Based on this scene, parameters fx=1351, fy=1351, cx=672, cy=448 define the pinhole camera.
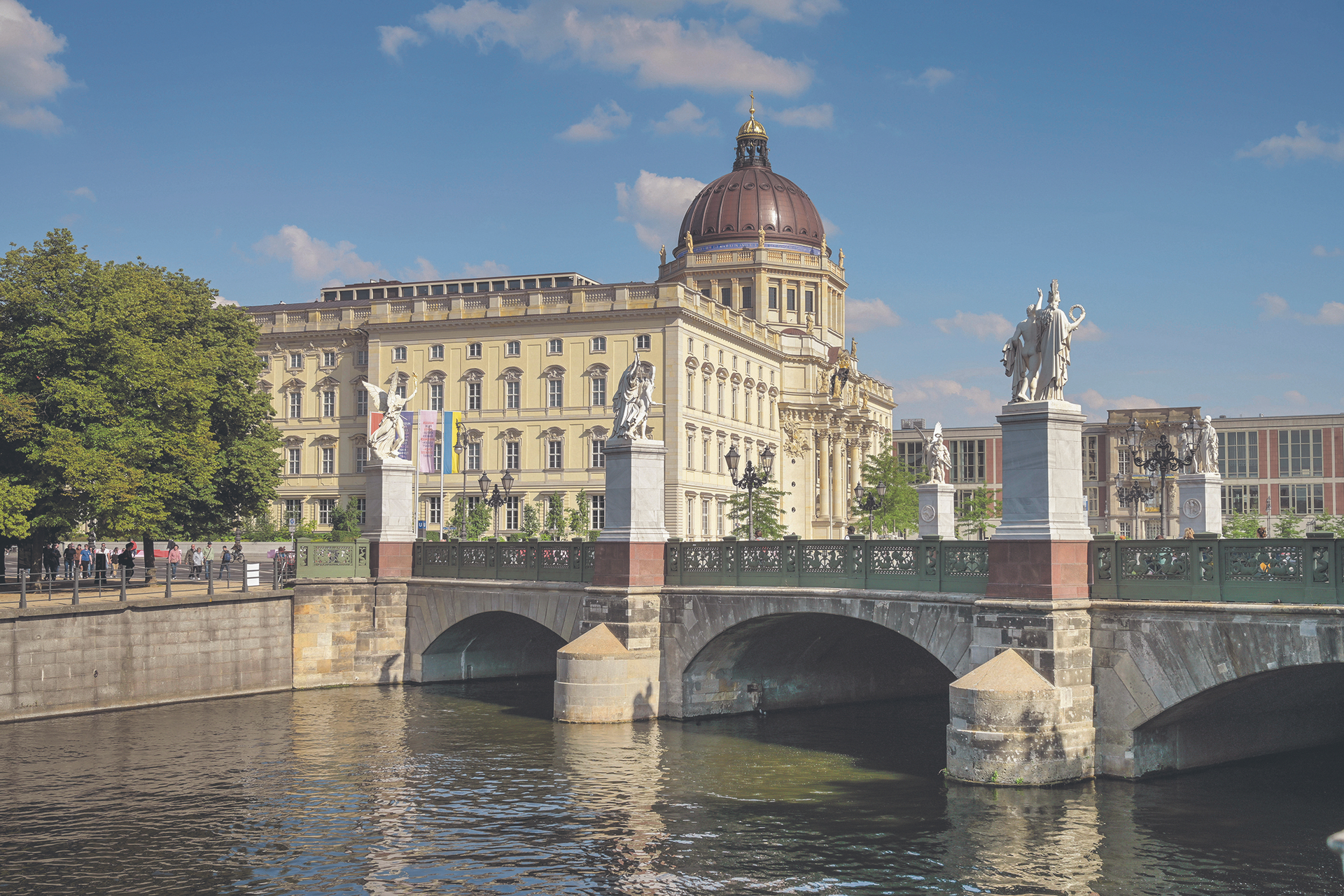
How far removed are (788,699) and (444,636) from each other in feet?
37.5

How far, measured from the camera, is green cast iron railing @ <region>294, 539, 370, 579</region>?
136 feet

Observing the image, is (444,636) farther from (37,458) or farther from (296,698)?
(37,458)

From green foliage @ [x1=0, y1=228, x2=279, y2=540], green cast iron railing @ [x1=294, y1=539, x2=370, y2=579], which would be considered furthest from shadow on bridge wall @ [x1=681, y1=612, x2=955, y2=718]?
green foliage @ [x1=0, y1=228, x2=279, y2=540]

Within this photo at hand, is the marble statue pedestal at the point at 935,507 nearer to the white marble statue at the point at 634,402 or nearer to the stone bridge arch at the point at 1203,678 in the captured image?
the white marble statue at the point at 634,402

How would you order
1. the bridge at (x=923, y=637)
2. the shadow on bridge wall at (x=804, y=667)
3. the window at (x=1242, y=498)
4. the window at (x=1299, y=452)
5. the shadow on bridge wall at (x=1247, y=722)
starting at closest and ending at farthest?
1. the bridge at (x=923, y=637)
2. the shadow on bridge wall at (x=1247, y=722)
3. the shadow on bridge wall at (x=804, y=667)
4. the window at (x=1299, y=452)
5. the window at (x=1242, y=498)

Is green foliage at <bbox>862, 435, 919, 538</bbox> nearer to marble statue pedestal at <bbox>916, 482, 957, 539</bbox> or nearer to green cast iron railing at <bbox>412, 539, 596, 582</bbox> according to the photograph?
green cast iron railing at <bbox>412, 539, 596, 582</bbox>

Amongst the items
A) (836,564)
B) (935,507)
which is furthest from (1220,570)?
(935,507)

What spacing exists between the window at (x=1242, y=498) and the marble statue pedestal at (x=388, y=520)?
93.8m

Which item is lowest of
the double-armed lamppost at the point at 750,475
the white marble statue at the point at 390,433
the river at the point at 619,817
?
the river at the point at 619,817

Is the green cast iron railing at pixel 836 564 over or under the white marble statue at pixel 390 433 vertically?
under

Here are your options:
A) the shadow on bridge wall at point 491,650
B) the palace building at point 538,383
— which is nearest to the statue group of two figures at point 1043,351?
the shadow on bridge wall at point 491,650

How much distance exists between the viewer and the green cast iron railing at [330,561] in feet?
136

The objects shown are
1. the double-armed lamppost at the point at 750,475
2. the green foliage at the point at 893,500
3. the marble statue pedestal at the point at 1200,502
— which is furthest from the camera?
the green foliage at the point at 893,500

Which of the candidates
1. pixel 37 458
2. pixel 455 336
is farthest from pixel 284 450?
pixel 37 458
